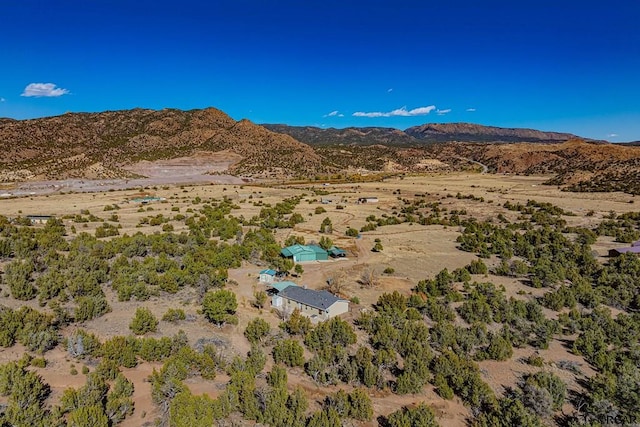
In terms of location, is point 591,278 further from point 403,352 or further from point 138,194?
point 138,194

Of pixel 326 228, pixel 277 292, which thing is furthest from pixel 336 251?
pixel 326 228

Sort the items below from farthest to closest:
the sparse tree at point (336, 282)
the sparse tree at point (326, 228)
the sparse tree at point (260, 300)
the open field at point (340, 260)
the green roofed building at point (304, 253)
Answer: the sparse tree at point (326, 228) < the green roofed building at point (304, 253) < the sparse tree at point (336, 282) < the sparse tree at point (260, 300) < the open field at point (340, 260)

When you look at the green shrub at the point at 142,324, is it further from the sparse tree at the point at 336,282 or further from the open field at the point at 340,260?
the sparse tree at the point at 336,282

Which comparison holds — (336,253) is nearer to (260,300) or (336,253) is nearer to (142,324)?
(260,300)

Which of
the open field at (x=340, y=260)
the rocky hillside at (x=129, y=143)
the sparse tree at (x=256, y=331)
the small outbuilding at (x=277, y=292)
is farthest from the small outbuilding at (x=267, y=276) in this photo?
the rocky hillside at (x=129, y=143)

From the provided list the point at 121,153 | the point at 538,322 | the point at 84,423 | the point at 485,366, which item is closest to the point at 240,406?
the point at 84,423

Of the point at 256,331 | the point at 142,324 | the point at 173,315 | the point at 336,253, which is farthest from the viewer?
the point at 336,253
